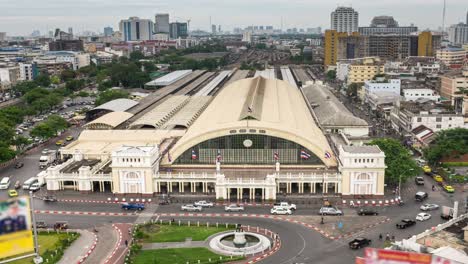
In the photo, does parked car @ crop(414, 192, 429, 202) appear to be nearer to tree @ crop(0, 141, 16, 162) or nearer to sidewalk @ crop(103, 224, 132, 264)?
sidewalk @ crop(103, 224, 132, 264)

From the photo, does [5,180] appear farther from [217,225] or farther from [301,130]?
[301,130]

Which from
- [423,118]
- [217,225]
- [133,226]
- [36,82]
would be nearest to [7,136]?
[133,226]

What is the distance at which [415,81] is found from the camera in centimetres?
15250

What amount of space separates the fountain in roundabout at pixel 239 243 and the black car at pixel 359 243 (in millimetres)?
7862

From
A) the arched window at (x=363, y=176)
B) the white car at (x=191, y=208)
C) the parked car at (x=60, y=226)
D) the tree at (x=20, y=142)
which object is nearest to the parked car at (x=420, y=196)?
the arched window at (x=363, y=176)

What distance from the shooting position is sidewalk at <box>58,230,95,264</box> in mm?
→ 47725

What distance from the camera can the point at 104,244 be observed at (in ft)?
168

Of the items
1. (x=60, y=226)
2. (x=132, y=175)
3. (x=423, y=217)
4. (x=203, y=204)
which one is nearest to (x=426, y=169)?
(x=423, y=217)

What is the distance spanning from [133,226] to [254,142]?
21631mm

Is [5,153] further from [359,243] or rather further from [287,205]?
[359,243]

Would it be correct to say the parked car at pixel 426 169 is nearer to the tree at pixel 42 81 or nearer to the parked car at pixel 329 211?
the parked car at pixel 329 211

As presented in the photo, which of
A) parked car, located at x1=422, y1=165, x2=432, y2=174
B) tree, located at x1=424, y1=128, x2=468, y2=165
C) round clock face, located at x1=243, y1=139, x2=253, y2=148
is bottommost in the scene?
parked car, located at x1=422, y1=165, x2=432, y2=174

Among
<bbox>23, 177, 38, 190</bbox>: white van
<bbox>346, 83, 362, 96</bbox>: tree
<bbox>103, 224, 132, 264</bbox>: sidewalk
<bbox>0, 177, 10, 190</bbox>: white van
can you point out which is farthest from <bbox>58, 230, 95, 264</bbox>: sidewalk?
<bbox>346, 83, 362, 96</bbox>: tree

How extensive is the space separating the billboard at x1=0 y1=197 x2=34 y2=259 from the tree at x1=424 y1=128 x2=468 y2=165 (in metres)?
58.8
